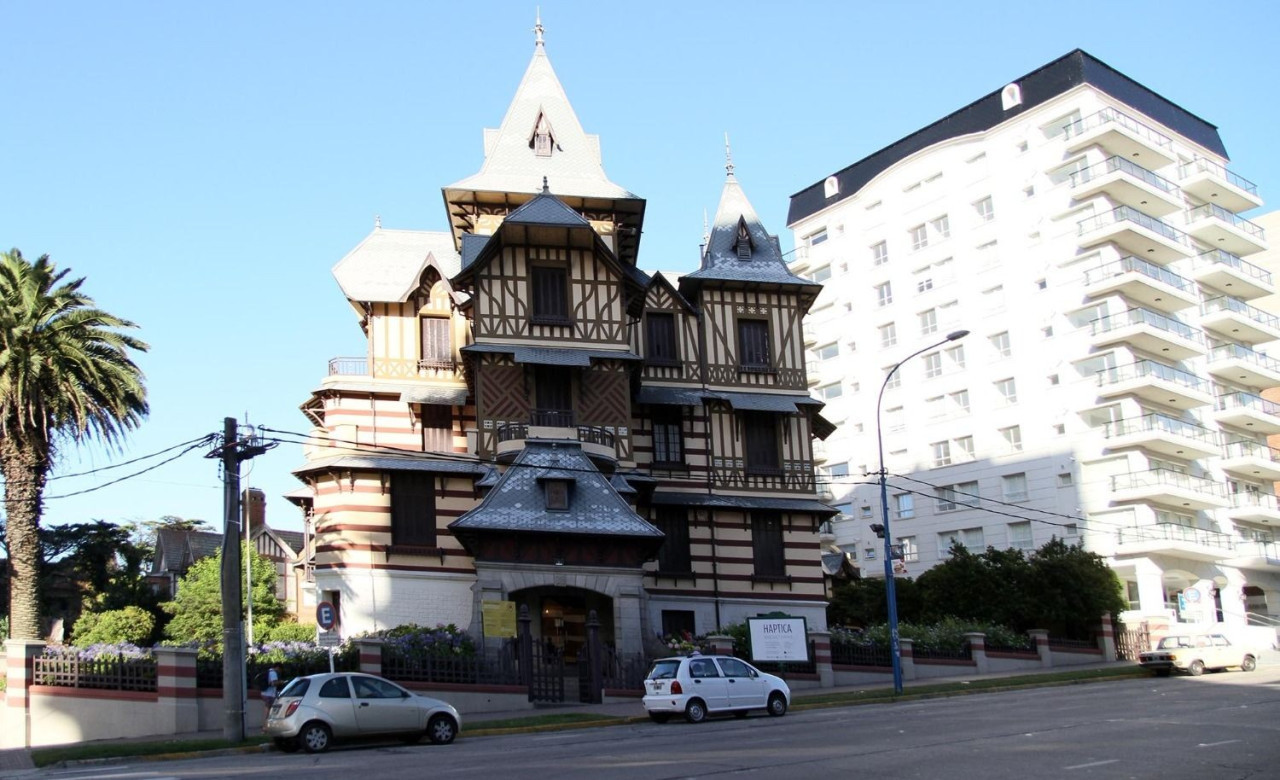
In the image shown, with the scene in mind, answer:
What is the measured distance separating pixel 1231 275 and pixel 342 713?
61.9 m

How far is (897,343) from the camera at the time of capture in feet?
252

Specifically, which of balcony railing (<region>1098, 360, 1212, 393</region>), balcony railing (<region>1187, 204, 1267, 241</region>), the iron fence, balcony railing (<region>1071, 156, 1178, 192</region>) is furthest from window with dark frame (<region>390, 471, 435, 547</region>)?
balcony railing (<region>1187, 204, 1267, 241</region>)

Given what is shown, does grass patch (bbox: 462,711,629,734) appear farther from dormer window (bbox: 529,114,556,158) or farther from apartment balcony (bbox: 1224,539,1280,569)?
apartment balcony (bbox: 1224,539,1280,569)

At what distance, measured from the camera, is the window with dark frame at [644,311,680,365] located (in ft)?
159

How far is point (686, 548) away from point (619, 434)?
5.74 m

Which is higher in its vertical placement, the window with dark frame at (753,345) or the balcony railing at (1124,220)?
the balcony railing at (1124,220)

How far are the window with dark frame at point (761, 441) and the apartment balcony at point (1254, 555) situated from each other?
104 ft

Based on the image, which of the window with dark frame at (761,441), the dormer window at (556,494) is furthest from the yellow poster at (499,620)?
the window with dark frame at (761,441)

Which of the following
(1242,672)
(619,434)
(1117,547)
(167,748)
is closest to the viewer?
(167,748)

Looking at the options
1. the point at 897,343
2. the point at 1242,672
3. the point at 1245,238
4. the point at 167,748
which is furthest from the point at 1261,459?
the point at 167,748

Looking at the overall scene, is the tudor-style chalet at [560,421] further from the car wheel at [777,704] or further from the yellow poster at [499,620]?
the car wheel at [777,704]

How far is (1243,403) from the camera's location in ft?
232

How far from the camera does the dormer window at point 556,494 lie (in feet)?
126

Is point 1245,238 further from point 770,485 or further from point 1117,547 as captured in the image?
point 770,485
